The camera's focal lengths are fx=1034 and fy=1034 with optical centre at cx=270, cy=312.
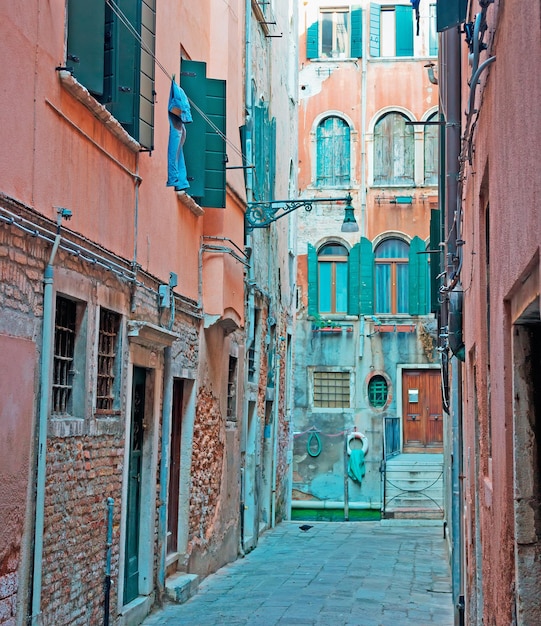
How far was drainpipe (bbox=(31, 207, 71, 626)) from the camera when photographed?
21.8 ft

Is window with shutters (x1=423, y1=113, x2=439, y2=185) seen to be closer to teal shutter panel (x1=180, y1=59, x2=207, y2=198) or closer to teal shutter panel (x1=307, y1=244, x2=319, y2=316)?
teal shutter panel (x1=307, y1=244, x2=319, y2=316)

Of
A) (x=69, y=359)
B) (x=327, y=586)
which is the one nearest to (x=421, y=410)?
(x=327, y=586)

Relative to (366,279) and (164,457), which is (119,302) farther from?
(366,279)

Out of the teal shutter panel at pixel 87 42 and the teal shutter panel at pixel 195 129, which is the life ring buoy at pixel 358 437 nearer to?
the teal shutter panel at pixel 195 129

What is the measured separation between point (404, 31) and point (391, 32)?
1.42 feet

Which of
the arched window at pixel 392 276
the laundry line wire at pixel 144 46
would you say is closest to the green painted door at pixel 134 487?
the laundry line wire at pixel 144 46

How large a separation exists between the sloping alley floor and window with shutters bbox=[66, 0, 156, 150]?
460 centimetres

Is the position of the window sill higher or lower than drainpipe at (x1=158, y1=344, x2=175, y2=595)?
higher

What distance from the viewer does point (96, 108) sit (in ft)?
25.5

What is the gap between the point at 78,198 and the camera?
7500 mm

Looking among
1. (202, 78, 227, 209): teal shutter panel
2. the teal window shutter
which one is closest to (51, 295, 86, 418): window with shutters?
(202, 78, 227, 209): teal shutter panel

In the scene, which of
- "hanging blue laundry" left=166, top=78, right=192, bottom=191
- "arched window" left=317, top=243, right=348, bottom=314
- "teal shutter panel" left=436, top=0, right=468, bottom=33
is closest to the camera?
"teal shutter panel" left=436, top=0, right=468, bottom=33

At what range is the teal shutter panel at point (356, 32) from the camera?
28391 millimetres

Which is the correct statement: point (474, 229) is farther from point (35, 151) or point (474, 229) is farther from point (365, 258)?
point (365, 258)
